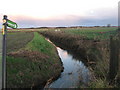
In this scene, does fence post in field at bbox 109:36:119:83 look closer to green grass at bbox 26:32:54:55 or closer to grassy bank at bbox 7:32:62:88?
grassy bank at bbox 7:32:62:88

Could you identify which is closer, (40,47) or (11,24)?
(11,24)

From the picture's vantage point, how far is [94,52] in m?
16.1

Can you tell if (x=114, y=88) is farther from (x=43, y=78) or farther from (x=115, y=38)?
(x=43, y=78)

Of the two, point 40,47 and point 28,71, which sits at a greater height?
point 40,47

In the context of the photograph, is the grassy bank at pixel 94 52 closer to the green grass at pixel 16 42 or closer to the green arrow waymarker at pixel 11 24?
the green arrow waymarker at pixel 11 24

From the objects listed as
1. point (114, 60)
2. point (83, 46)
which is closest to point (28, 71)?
point (114, 60)

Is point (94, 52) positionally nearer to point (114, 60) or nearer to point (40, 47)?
point (40, 47)

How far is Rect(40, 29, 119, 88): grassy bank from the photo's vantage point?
6.53 metres

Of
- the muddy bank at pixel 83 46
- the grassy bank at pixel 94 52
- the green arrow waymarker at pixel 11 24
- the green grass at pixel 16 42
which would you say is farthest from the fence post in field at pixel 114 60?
the green grass at pixel 16 42

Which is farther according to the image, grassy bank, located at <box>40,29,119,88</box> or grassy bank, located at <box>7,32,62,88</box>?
grassy bank, located at <box>7,32,62,88</box>

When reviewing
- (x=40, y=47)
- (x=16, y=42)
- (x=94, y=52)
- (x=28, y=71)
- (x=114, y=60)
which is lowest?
(x=28, y=71)

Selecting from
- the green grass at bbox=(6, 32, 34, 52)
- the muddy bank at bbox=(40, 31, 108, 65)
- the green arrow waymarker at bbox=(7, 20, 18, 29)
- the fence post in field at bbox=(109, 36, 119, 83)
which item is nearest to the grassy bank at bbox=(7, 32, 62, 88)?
the green grass at bbox=(6, 32, 34, 52)

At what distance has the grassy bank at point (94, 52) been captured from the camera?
21.4 feet

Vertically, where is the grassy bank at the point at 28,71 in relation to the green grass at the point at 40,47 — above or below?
below
